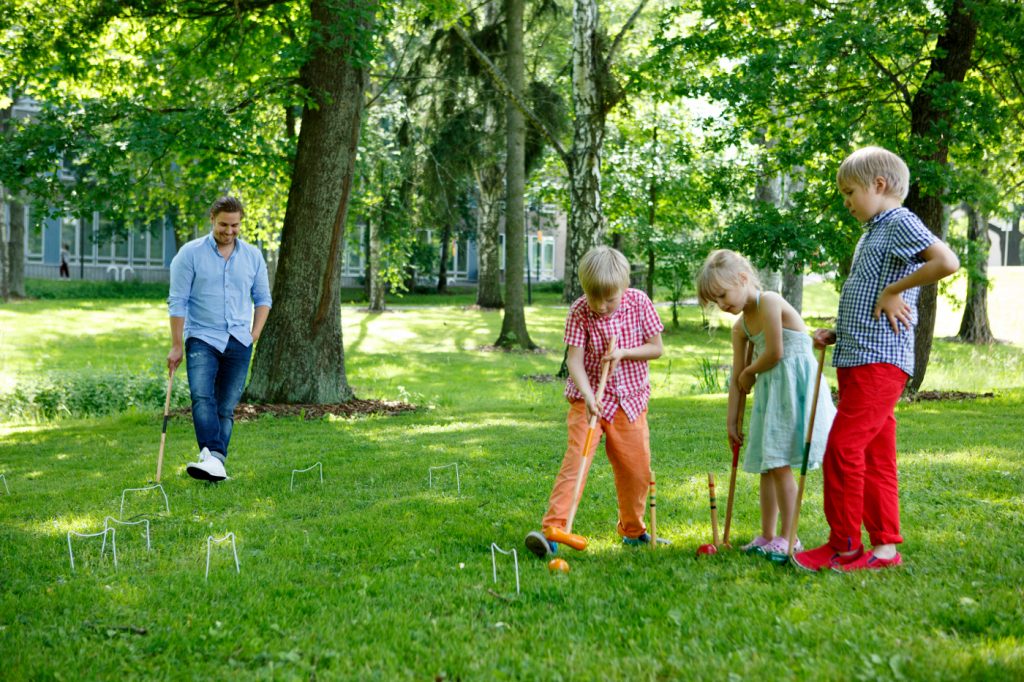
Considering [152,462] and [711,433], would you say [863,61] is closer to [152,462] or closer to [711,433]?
[711,433]

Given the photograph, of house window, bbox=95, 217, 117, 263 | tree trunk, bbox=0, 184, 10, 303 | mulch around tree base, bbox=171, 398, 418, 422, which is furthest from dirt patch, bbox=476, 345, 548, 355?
house window, bbox=95, 217, 117, 263

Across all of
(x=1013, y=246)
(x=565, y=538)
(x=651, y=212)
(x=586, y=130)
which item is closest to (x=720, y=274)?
(x=565, y=538)

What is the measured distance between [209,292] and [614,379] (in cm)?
338

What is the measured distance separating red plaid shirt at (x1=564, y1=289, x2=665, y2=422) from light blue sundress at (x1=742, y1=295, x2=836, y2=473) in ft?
2.02

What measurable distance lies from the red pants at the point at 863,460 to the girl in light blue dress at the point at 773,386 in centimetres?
26

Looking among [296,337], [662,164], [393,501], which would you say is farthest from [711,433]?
[662,164]

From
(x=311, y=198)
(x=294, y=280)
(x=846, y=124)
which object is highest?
(x=846, y=124)

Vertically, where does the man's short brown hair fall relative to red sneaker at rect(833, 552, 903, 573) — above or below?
above

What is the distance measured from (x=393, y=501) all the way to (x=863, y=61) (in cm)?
844

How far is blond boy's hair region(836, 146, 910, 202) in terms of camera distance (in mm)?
4594

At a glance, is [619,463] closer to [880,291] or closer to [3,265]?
[880,291]

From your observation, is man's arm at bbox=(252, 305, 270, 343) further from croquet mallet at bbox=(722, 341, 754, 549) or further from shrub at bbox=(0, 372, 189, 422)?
shrub at bbox=(0, 372, 189, 422)

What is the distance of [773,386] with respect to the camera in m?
5.03

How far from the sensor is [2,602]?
4.29 meters
